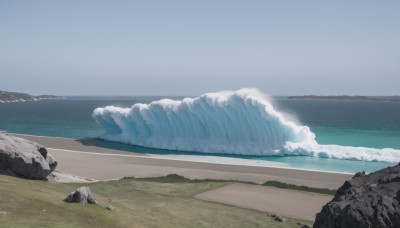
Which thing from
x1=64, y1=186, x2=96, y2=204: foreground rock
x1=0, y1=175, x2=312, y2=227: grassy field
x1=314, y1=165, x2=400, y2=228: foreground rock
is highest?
x1=314, y1=165, x2=400, y2=228: foreground rock

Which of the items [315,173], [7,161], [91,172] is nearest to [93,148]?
[91,172]

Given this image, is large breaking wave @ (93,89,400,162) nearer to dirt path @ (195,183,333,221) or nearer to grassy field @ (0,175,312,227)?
grassy field @ (0,175,312,227)

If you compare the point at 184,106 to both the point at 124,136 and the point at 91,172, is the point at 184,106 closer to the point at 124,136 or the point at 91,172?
the point at 124,136

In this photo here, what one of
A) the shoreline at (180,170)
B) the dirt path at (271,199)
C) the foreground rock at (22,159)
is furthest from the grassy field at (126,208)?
the shoreline at (180,170)

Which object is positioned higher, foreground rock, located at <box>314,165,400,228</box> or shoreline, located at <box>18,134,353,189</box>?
foreground rock, located at <box>314,165,400,228</box>

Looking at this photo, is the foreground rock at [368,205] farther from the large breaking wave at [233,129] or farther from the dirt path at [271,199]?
the large breaking wave at [233,129]

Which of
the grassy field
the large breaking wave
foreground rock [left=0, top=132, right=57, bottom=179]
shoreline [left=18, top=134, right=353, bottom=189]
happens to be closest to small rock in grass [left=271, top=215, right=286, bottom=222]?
the grassy field

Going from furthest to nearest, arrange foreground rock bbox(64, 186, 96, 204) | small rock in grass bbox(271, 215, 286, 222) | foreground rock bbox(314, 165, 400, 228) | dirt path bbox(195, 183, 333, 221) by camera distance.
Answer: dirt path bbox(195, 183, 333, 221) < small rock in grass bbox(271, 215, 286, 222) < foreground rock bbox(64, 186, 96, 204) < foreground rock bbox(314, 165, 400, 228)
